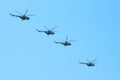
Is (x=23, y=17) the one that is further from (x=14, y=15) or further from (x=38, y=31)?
(x=38, y=31)

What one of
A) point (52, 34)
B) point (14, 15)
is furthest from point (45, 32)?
point (14, 15)

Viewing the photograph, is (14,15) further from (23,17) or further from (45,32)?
(45,32)

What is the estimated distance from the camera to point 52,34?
625 feet

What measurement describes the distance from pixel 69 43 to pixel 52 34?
9.77 m

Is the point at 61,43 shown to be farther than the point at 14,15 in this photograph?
Yes

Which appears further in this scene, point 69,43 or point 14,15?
point 69,43

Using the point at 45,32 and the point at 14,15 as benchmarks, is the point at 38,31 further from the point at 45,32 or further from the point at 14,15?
the point at 14,15

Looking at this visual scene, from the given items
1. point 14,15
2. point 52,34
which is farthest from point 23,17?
point 52,34

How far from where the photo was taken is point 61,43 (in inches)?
7844

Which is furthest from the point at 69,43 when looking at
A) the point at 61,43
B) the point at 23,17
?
the point at 23,17

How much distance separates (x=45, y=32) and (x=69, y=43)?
10.9 meters

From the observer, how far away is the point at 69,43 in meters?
198

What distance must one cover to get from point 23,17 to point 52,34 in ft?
48.3

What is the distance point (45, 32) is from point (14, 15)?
600 inches
